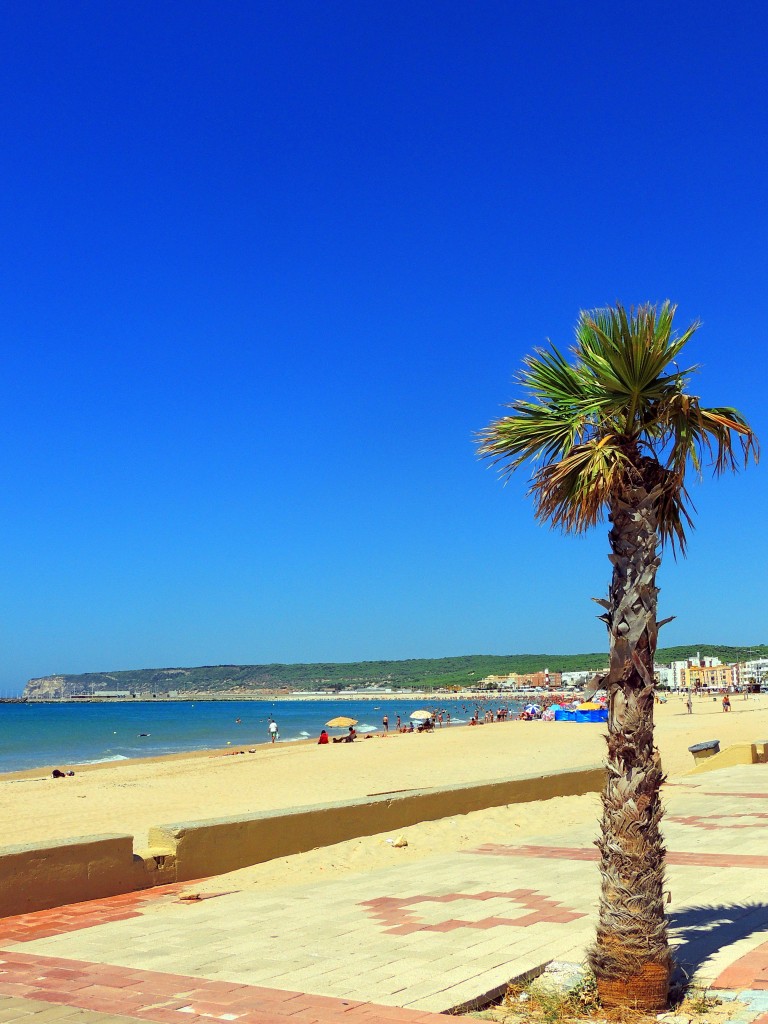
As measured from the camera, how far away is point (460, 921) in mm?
6426

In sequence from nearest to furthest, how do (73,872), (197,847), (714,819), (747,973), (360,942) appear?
1. (747,973)
2. (360,942)
3. (73,872)
4. (197,847)
5. (714,819)

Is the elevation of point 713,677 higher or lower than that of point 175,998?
lower

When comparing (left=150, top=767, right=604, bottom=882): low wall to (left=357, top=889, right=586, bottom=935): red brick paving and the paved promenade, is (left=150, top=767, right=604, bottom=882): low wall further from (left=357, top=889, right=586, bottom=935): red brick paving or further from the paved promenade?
(left=357, top=889, right=586, bottom=935): red brick paving

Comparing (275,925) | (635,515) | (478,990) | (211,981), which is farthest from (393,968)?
(635,515)

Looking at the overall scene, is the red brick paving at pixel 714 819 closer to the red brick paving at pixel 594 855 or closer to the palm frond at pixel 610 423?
the red brick paving at pixel 594 855

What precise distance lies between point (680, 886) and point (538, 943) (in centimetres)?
219

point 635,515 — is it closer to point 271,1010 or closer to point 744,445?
point 744,445

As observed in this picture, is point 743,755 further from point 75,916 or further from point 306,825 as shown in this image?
point 75,916

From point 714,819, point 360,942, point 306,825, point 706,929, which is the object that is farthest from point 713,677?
point 360,942

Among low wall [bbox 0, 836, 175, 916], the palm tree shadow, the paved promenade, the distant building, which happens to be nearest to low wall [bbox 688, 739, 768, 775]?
the paved promenade

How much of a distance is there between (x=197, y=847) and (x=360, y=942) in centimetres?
301

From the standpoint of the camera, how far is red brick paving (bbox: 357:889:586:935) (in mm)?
6297

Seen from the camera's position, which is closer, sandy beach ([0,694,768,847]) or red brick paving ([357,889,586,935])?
red brick paving ([357,889,586,935])

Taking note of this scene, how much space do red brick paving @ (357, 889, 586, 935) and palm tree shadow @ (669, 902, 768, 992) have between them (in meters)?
0.71
